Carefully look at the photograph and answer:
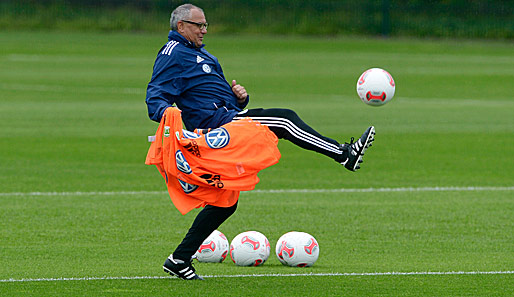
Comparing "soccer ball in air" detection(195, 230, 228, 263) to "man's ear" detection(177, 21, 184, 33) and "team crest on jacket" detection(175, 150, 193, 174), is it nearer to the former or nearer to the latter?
"team crest on jacket" detection(175, 150, 193, 174)

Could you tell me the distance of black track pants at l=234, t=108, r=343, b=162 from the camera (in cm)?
900

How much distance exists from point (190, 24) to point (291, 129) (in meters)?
1.27

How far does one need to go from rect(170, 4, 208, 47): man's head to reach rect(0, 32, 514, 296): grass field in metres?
2.13

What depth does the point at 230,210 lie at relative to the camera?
912cm

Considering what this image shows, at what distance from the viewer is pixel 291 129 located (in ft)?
29.6

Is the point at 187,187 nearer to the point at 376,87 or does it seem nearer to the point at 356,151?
the point at 356,151

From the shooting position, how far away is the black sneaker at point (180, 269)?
9.12 meters

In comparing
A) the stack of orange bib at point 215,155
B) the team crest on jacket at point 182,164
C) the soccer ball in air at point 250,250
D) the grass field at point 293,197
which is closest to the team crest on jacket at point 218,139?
the stack of orange bib at point 215,155

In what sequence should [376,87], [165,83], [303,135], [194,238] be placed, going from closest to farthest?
1. [165,83]
2. [303,135]
3. [194,238]
4. [376,87]

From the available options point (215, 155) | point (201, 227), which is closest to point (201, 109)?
point (215, 155)

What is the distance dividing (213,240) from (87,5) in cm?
4504

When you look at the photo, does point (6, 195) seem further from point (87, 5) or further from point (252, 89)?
point (87, 5)

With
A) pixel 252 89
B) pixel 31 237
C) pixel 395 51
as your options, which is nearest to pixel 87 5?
pixel 395 51

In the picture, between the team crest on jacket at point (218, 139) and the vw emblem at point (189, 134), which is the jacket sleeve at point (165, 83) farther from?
the team crest on jacket at point (218, 139)
